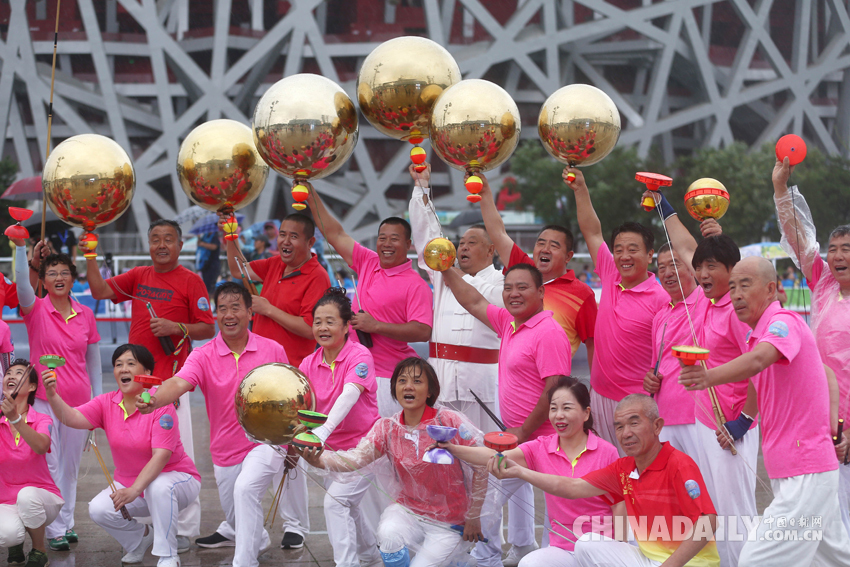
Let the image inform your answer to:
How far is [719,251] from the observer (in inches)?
150

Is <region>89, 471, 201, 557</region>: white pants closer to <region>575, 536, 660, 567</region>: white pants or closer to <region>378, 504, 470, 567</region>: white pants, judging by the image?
<region>378, 504, 470, 567</region>: white pants

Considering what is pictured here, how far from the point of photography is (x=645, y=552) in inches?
134

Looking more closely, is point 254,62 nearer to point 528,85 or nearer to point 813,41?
point 528,85

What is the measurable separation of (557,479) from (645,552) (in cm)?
46

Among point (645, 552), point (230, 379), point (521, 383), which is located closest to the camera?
point (645, 552)

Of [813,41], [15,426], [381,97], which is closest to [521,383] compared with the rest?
[381,97]

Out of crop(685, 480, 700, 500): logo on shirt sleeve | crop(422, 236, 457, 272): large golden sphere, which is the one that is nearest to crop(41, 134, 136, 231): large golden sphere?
crop(422, 236, 457, 272): large golden sphere

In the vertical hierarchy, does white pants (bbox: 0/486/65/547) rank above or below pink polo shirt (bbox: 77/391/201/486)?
below

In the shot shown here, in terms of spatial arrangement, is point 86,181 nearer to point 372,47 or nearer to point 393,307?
point 393,307

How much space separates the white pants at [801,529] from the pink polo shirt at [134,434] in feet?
9.72

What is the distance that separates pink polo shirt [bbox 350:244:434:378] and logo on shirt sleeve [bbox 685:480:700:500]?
1.98 m

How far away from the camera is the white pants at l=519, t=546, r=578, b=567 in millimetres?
3535

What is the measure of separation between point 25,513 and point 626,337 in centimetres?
335

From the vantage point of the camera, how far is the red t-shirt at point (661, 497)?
327cm
